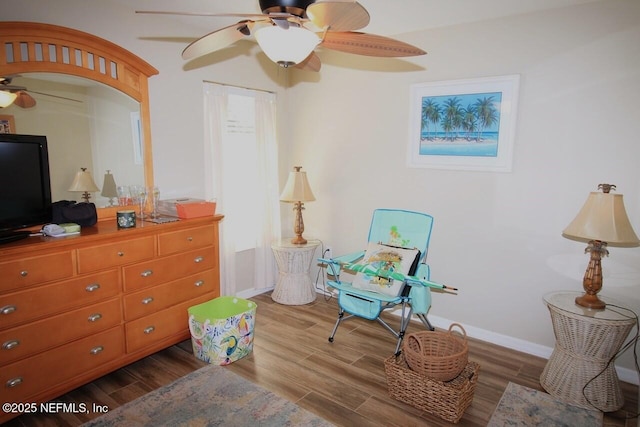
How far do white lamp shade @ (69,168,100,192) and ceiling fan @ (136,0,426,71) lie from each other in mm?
1246

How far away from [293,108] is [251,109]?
543 mm

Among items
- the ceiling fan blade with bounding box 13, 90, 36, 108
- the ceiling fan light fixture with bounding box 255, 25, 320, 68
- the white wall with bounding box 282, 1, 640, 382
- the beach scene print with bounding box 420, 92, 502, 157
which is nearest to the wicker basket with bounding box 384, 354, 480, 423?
the white wall with bounding box 282, 1, 640, 382

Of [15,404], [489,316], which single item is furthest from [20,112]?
[489,316]

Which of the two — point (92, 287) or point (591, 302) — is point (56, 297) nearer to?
point (92, 287)

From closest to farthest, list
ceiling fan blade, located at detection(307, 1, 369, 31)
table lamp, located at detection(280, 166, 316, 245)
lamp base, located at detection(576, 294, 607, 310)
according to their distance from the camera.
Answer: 1. ceiling fan blade, located at detection(307, 1, 369, 31)
2. lamp base, located at detection(576, 294, 607, 310)
3. table lamp, located at detection(280, 166, 316, 245)

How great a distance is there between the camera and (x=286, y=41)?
1.71m

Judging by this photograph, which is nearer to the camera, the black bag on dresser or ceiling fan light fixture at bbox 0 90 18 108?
ceiling fan light fixture at bbox 0 90 18 108

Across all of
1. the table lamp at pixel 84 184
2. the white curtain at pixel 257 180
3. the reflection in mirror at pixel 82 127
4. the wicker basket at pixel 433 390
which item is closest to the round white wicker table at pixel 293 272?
the white curtain at pixel 257 180

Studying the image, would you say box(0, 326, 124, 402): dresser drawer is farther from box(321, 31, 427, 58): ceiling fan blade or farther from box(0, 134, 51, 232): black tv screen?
box(321, 31, 427, 58): ceiling fan blade

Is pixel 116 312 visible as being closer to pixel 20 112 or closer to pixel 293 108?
pixel 20 112

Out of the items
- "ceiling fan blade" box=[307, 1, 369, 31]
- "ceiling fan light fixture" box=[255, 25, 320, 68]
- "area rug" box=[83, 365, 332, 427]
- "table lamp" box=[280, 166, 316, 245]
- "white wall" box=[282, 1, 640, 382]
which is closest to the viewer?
"ceiling fan blade" box=[307, 1, 369, 31]

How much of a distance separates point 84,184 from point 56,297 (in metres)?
0.85

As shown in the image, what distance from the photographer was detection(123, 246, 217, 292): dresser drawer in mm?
Result: 2617

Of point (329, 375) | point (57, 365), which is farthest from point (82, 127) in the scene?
point (329, 375)
